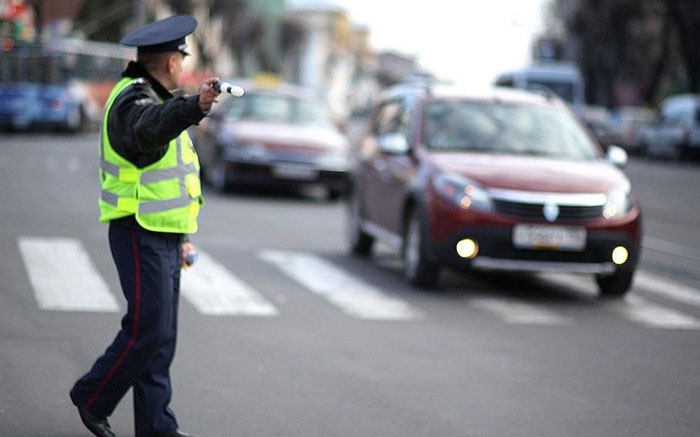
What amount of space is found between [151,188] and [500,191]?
5578 mm

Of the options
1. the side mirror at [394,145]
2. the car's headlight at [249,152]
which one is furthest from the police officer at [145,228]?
the car's headlight at [249,152]

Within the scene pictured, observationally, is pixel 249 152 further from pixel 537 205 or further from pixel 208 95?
pixel 208 95

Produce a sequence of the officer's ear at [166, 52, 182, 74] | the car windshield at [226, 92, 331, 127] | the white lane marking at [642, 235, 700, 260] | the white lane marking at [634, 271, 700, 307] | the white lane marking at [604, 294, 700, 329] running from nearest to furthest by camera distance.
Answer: the officer's ear at [166, 52, 182, 74] < the white lane marking at [604, 294, 700, 329] < the white lane marking at [634, 271, 700, 307] < the white lane marking at [642, 235, 700, 260] < the car windshield at [226, 92, 331, 127]

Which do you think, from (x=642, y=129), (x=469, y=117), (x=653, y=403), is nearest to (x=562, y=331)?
(x=653, y=403)

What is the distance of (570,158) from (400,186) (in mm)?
1422

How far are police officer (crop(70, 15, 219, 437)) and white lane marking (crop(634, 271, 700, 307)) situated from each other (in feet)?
21.9

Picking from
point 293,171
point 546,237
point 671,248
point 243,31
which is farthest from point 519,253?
point 243,31

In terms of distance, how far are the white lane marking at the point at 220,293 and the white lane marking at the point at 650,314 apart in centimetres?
265

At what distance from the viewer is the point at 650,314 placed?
426 inches

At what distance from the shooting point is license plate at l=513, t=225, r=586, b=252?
A: 35.8 feet

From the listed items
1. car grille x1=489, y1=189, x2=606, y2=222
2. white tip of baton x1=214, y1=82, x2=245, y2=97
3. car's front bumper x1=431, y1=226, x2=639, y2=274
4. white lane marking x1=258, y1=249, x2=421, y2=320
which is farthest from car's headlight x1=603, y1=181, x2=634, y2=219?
white tip of baton x1=214, y1=82, x2=245, y2=97

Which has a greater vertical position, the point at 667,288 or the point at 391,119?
the point at 391,119

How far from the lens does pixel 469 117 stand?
12492 mm

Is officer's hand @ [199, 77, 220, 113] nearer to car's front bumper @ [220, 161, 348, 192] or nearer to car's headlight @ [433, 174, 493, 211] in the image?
car's headlight @ [433, 174, 493, 211]
